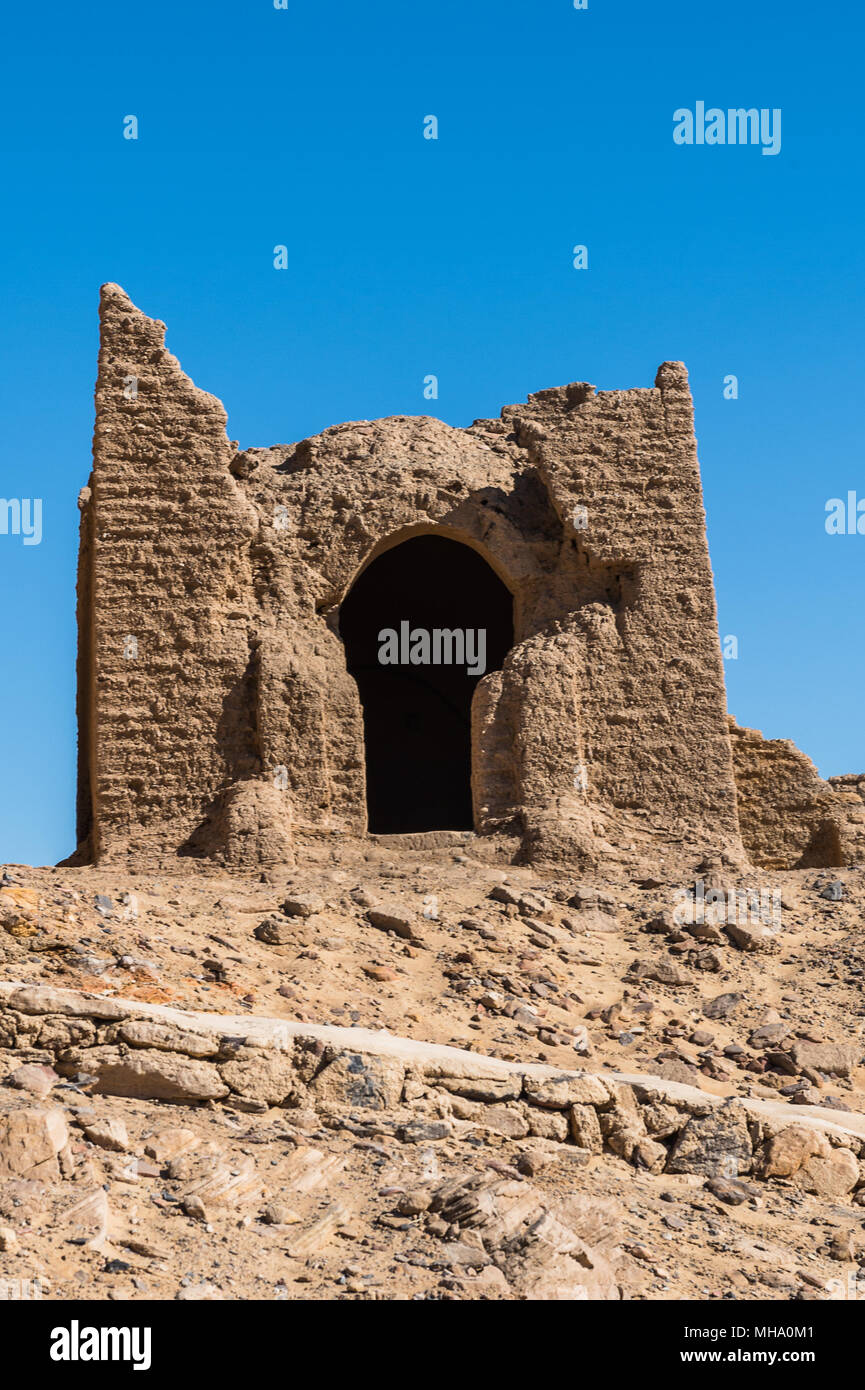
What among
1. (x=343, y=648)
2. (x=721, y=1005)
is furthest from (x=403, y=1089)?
(x=343, y=648)

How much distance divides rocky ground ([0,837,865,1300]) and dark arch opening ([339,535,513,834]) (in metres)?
4.29

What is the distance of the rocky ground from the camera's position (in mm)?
5754

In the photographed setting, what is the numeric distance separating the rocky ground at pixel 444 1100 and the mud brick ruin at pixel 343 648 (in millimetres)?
572

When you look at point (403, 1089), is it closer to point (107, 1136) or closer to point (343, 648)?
point (107, 1136)

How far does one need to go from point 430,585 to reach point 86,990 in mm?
9017

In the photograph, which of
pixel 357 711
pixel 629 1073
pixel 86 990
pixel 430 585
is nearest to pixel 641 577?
pixel 357 711

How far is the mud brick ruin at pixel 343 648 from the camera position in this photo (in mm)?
12148

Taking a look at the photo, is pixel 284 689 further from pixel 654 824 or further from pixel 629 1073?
pixel 629 1073

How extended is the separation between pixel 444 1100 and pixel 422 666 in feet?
33.5

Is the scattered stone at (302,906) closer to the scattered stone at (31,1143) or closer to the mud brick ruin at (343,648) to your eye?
the mud brick ruin at (343,648)

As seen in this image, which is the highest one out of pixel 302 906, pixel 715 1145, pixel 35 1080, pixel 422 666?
pixel 422 666

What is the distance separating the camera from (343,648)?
42.6ft

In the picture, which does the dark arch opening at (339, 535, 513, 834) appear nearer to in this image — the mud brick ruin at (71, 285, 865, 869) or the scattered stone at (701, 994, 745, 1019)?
the mud brick ruin at (71, 285, 865, 869)
